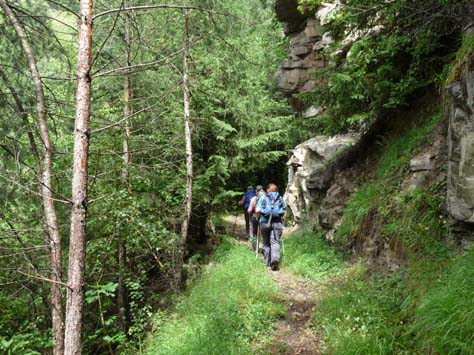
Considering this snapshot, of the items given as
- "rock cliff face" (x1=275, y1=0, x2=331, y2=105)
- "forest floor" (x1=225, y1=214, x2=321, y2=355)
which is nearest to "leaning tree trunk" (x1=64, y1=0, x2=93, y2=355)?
"forest floor" (x1=225, y1=214, x2=321, y2=355)

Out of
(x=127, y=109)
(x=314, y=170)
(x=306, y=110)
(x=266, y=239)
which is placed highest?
Answer: (x=306, y=110)

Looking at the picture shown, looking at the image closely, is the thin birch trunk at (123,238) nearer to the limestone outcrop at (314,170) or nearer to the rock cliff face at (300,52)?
the limestone outcrop at (314,170)

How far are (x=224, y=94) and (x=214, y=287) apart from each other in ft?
20.6

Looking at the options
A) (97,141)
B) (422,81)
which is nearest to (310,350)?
(422,81)

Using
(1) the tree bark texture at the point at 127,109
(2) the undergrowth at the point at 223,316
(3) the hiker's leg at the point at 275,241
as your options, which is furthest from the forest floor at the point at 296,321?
(1) the tree bark texture at the point at 127,109

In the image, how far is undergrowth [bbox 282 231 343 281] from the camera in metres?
7.15

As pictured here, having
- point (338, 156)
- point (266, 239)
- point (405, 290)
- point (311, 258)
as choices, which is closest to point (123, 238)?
point (266, 239)

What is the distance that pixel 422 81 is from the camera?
689cm

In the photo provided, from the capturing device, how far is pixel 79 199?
371 centimetres

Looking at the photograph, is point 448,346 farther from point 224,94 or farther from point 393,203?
point 224,94

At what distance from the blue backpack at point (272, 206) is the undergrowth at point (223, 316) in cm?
132

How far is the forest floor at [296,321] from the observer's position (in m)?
4.67

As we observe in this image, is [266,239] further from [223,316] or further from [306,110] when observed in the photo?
[306,110]

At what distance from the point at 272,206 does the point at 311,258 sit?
1.55 metres
